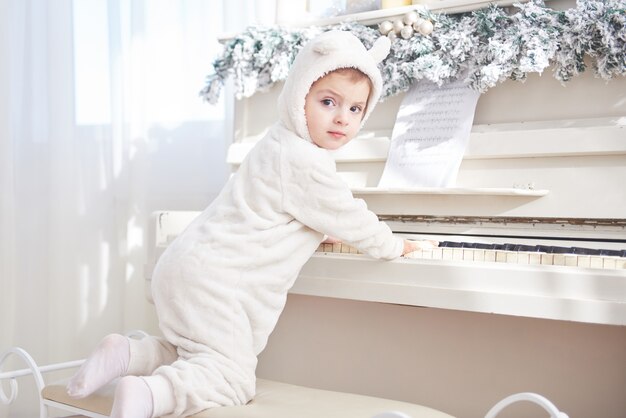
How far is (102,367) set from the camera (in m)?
1.60

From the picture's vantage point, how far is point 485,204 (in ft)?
6.54

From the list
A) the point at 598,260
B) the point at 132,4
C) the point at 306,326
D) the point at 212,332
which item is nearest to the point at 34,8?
the point at 132,4

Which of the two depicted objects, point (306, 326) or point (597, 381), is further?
point (306, 326)

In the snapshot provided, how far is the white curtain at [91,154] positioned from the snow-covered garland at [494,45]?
754 millimetres

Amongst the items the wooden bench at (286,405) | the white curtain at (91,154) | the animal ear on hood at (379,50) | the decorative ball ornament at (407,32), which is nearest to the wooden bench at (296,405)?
the wooden bench at (286,405)

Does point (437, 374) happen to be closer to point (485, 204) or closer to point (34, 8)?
point (485, 204)

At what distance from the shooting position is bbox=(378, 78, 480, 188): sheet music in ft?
6.71

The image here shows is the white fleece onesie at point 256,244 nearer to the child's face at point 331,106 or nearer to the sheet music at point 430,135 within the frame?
the child's face at point 331,106

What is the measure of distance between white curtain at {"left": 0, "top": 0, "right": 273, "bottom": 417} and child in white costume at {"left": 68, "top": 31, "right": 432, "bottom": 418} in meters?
1.33

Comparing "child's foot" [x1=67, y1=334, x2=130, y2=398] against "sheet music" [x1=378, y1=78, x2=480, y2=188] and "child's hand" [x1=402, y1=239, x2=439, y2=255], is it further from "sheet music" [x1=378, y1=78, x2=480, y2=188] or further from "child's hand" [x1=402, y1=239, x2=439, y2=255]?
"sheet music" [x1=378, y1=78, x2=480, y2=188]

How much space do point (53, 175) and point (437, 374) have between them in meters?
1.72

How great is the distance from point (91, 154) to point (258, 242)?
1659 millimetres

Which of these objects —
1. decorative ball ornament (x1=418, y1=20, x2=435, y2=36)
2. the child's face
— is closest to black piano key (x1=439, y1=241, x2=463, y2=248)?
the child's face

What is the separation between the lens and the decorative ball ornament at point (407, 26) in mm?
2086
